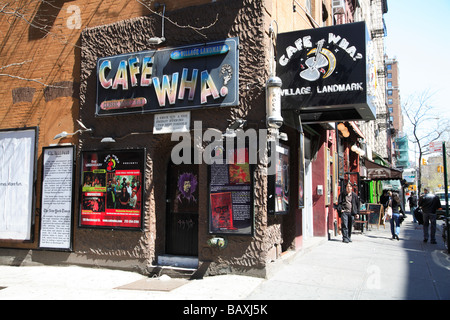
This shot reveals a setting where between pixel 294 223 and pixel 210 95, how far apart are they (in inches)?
146

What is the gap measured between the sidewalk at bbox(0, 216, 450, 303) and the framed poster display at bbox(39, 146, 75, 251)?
668 millimetres

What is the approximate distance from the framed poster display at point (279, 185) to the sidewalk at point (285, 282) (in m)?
1.28

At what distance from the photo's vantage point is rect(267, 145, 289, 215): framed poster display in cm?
734

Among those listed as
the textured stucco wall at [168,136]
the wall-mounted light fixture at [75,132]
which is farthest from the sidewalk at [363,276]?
the wall-mounted light fixture at [75,132]

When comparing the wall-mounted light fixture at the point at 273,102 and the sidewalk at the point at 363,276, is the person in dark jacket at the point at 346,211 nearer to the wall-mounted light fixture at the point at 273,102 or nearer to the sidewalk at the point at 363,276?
the sidewalk at the point at 363,276

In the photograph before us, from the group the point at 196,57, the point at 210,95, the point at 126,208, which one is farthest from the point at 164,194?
the point at 196,57

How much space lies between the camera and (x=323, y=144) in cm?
1308

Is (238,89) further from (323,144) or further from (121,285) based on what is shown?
(323,144)

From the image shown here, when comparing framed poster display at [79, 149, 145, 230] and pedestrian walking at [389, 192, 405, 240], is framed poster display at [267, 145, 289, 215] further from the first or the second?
pedestrian walking at [389, 192, 405, 240]

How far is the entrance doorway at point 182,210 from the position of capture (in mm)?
8422

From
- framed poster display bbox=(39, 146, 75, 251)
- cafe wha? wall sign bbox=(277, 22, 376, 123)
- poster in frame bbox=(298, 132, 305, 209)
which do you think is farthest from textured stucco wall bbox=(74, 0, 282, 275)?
poster in frame bbox=(298, 132, 305, 209)

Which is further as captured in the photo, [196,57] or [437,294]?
[196,57]

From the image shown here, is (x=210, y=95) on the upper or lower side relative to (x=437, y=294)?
upper

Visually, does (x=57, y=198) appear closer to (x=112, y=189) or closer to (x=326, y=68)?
(x=112, y=189)
